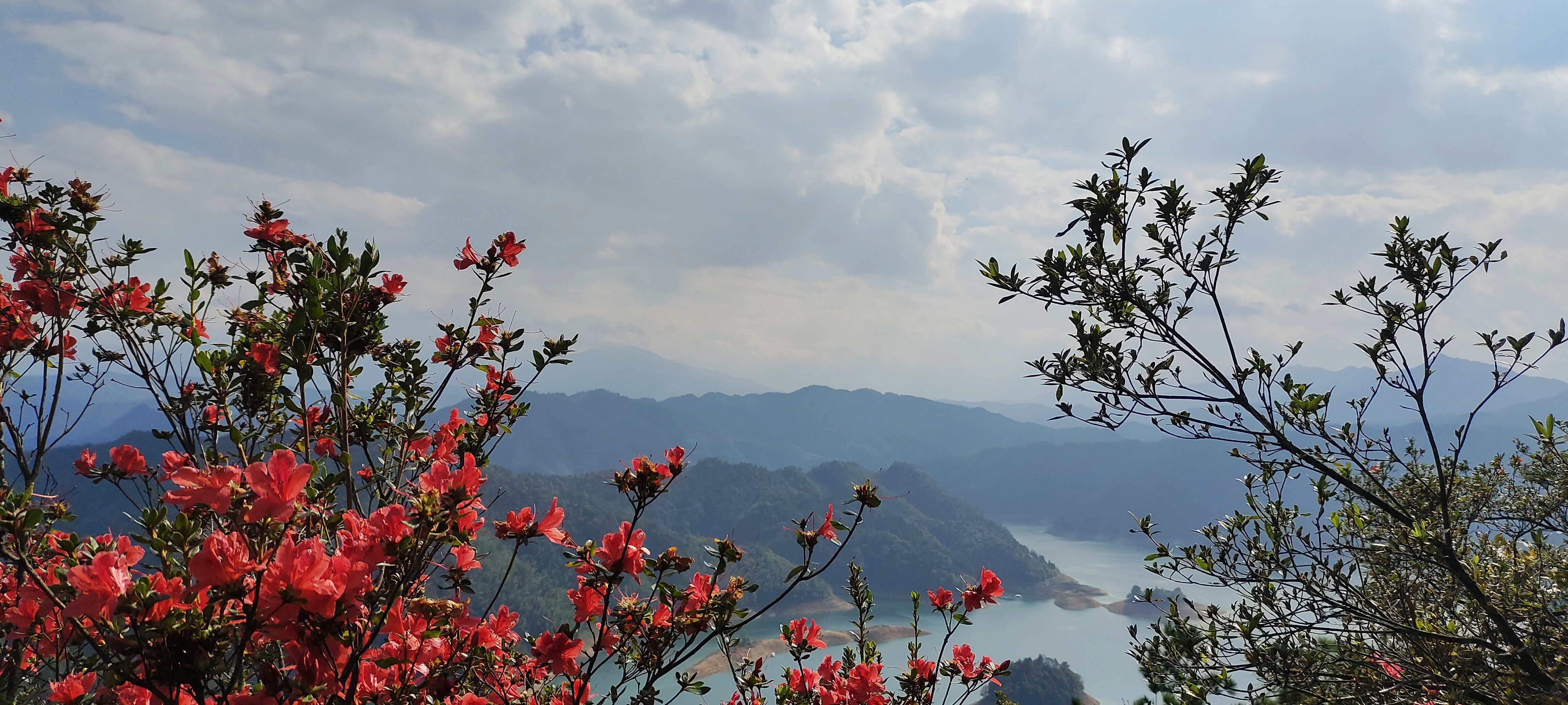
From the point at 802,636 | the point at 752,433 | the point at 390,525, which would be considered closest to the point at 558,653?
the point at 390,525

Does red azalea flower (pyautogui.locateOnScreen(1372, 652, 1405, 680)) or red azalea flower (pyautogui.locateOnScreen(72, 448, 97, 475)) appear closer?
red azalea flower (pyautogui.locateOnScreen(72, 448, 97, 475))

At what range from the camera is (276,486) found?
102cm

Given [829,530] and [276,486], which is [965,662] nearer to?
[829,530]

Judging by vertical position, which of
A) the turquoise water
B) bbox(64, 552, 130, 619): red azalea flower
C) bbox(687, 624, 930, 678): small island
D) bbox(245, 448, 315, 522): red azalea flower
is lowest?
bbox(687, 624, 930, 678): small island

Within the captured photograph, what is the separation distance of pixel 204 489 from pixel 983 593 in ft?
8.63

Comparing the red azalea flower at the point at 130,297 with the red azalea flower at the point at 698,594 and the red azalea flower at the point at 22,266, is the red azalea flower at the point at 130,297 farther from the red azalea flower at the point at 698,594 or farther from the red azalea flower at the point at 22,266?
the red azalea flower at the point at 698,594

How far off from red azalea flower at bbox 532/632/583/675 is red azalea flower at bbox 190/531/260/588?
1.06m

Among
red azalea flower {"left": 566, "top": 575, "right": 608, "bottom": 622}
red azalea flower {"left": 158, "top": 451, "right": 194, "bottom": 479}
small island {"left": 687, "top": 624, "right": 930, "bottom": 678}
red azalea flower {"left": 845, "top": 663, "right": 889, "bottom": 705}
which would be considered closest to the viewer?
red azalea flower {"left": 566, "top": 575, "right": 608, "bottom": 622}

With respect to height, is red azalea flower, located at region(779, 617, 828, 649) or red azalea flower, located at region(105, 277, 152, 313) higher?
red azalea flower, located at region(105, 277, 152, 313)

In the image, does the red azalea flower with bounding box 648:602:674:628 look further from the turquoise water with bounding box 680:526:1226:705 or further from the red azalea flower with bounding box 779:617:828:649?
the turquoise water with bounding box 680:526:1226:705

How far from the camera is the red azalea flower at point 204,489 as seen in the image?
Result: 101 cm

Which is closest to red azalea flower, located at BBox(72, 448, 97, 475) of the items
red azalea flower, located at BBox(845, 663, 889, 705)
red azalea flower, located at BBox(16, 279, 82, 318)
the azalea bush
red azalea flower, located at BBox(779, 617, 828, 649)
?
the azalea bush

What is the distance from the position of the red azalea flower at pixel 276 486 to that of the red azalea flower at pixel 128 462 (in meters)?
2.11

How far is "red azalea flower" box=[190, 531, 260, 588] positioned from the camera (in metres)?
0.97
